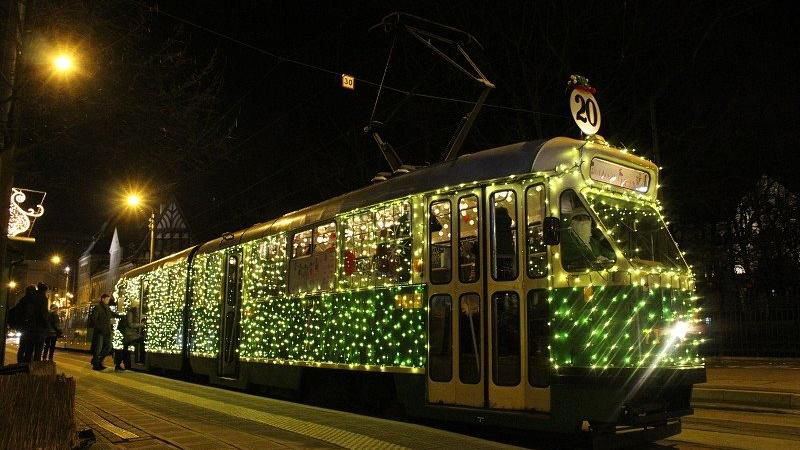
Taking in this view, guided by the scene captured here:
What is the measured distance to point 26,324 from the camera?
477 inches

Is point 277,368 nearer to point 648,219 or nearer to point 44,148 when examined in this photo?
point 44,148

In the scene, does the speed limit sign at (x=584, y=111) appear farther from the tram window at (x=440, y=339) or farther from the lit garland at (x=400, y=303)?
the tram window at (x=440, y=339)

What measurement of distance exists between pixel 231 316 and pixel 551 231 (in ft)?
27.1

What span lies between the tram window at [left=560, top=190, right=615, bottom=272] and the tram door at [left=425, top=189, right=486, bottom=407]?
0.99m

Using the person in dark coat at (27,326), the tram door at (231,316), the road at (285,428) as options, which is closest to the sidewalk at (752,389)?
the road at (285,428)

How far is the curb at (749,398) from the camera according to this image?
9.98 metres

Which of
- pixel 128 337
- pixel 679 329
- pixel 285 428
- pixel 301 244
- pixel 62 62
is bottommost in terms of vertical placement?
pixel 285 428

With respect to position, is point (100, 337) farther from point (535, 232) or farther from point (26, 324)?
point (535, 232)

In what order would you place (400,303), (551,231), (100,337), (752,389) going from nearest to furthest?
1. (551,231)
2. (400,303)
3. (752,389)
4. (100,337)

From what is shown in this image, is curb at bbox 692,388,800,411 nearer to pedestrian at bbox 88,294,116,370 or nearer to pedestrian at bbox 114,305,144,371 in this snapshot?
pedestrian at bbox 88,294,116,370

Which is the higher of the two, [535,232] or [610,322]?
[535,232]

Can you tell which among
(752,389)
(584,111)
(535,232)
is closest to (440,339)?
(535,232)

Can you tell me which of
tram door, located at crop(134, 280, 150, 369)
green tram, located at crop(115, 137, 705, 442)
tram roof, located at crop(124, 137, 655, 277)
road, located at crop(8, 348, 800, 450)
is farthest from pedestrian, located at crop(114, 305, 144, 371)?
green tram, located at crop(115, 137, 705, 442)

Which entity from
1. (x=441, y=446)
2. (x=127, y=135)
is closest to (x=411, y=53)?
(x=127, y=135)
